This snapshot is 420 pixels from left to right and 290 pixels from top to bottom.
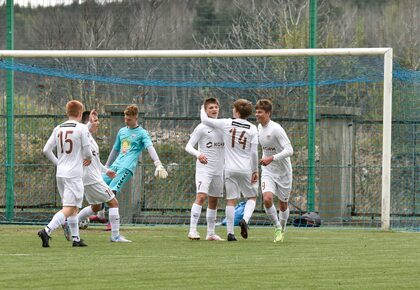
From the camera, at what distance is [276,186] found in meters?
16.5

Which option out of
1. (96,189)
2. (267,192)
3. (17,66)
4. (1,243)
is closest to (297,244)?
(267,192)

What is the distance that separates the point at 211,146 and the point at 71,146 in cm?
265

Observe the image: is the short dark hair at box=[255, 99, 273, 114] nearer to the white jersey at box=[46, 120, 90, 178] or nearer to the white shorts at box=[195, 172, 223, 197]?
the white shorts at box=[195, 172, 223, 197]

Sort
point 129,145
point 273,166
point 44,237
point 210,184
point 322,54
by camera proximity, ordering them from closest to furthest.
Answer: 1. point 44,237
2. point 273,166
3. point 210,184
4. point 129,145
5. point 322,54

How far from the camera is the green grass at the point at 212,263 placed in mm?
10375

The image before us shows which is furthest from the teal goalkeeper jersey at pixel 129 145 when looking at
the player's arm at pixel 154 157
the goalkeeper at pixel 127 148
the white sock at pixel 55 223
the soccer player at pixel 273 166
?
the white sock at pixel 55 223

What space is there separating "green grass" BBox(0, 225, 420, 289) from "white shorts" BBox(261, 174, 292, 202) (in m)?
0.66

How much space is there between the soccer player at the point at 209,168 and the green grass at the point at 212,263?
504 mm

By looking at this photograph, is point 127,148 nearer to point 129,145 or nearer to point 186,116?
point 129,145

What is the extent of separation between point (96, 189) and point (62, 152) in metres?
1.15

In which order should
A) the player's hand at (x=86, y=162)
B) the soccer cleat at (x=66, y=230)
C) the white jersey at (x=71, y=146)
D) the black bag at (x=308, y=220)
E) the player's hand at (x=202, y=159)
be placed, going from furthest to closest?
the black bag at (x=308, y=220) → the player's hand at (x=202, y=159) → the soccer cleat at (x=66, y=230) → the player's hand at (x=86, y=162) → the white jersey at (x=71, y=146)

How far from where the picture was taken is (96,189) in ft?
52.1

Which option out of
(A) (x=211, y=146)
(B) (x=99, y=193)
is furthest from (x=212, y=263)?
(A) (x=211, y=146)

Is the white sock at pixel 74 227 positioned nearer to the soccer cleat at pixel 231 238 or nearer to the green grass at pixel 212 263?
the green grass at pixel 212 263
